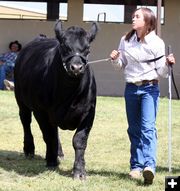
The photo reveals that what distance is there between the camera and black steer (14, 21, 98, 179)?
6.49 meters

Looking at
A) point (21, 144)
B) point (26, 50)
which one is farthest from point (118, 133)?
point (26, 50)

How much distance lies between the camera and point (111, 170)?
7445mm

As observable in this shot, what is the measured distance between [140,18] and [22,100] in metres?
2.47

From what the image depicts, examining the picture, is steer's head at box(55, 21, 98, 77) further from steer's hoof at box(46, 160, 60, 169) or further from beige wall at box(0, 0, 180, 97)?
beige wall at box(0, 0, 180, 97)

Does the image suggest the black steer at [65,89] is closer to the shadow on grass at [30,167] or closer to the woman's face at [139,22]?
the shadow on grass at [30,167]

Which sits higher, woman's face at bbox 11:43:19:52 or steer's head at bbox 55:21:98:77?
steer's head at bbox 55:21:98:77

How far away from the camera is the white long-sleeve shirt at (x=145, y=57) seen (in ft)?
21.9

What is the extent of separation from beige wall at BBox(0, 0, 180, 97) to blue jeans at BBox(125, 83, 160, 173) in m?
13.0

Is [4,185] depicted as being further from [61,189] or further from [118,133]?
[118,133]

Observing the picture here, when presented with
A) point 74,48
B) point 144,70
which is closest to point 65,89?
point 74,48

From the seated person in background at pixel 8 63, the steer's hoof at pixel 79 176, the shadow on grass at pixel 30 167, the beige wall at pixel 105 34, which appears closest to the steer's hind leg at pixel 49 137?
the shadow on grass at pixel 30 167

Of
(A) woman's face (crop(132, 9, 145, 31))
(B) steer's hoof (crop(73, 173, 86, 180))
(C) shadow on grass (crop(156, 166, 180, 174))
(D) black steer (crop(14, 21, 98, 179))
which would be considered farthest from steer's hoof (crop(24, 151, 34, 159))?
(A) woman's face (crop(132, 9, 145, 31))

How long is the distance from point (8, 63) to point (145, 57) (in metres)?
13.0

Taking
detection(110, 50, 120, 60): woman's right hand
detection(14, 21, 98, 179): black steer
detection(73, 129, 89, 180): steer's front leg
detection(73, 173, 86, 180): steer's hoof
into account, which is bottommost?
detection(73, 173, 86, 180): steer's hoof
